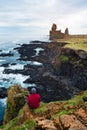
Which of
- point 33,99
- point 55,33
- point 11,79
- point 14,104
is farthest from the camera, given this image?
point 55,33

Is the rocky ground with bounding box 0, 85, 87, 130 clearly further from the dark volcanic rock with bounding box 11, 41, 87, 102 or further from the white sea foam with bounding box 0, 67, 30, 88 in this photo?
the white sea foam with bounding box 0, 67, 30, 88

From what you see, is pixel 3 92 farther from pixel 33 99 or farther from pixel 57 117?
pixel 57 117

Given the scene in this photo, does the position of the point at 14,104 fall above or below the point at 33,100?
below

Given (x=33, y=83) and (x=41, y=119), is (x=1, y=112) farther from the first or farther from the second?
(x=41, y=119)

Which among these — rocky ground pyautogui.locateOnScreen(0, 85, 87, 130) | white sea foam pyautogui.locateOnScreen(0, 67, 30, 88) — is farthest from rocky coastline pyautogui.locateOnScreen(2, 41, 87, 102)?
rocky ground pyautogui.locateOnScreen(0, 85, 87, 130)

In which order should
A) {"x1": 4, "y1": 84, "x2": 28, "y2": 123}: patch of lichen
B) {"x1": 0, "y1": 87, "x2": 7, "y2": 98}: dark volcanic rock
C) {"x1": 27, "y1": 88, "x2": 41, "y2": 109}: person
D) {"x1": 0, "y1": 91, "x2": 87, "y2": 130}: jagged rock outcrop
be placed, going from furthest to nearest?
{"x1": 0, "y1": 87, "x2": 7, "y2": 98}: dark volcanic rock → {"x1": 4, "y1": 84, "x2": 28, "y2": 123}: patch of lichen → {"x1": 27, "y1": 88, "x2": 41, "y2": 109}: person → {"x1": 0, "y1": 91, "x2": 87, "y2": 130}: jagged rock outcrop

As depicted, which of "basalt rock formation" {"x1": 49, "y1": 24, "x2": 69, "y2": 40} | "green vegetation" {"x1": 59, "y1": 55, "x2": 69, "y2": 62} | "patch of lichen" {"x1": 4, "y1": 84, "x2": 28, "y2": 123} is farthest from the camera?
"basalt rock formation" {"x1": 49, "y1": 24, "x2": 69, "y2": 40}

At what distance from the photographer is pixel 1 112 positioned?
170 feet

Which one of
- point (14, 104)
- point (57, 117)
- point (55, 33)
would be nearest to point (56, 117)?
point (57, 117)

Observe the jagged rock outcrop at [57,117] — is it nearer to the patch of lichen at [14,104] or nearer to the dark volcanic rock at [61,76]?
the patch of lichen at [14,104]

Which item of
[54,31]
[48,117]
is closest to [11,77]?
[48,117]

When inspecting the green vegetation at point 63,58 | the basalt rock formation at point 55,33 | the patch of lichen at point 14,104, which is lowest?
the basalt rock formation at point 55,33

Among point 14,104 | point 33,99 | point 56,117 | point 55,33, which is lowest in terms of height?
point 55,33

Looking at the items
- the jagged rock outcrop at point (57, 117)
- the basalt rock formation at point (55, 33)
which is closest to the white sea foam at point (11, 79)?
the jagged rock outcrop at point (57, 117)
